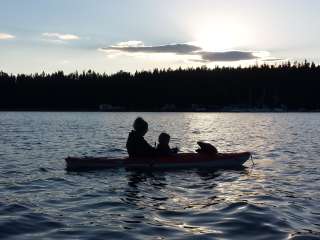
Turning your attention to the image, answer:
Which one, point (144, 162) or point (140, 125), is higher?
point (140, 125)

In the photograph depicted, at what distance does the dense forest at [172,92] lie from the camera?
611 ft

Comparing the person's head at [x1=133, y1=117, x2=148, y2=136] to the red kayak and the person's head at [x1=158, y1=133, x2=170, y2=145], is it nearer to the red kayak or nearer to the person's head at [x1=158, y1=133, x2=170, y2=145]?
the person's head at [x1=158, y1=133, x2=170, y2=145]

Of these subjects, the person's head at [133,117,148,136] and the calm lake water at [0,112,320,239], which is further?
the person's head at [133,117,148,136]

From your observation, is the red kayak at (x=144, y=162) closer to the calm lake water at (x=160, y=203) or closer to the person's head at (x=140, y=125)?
the calm lake water at (x=160, y=203)

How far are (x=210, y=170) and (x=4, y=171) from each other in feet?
23.9

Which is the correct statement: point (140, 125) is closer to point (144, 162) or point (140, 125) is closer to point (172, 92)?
point (144, 162)

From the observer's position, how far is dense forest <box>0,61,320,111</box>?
186250 millimetres

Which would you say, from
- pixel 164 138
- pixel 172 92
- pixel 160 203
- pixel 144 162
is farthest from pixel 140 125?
pixel 172 92

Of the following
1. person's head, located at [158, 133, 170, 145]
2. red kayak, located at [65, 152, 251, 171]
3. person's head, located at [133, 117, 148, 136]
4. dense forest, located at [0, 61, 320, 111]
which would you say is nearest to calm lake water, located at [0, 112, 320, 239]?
red kayak, located at [65, 152, 251, 171]

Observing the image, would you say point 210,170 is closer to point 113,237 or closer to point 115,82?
point 113,237

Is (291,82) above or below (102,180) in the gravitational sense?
above

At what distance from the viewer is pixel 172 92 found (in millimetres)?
192125

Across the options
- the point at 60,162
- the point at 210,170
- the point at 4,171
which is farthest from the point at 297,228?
the point at 60,162

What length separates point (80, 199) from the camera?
12797 mm
